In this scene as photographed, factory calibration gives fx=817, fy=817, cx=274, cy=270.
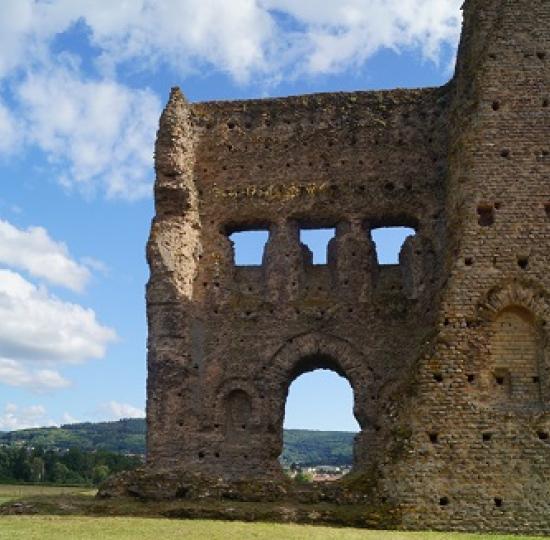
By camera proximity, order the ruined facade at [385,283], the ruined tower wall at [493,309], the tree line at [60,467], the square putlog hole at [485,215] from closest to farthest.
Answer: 1. the ruined tower wall at [493,309]
2. the ruined facade at [385,283]
3. the square putlog hole at [485,215]
4. the tree line at [60,467]

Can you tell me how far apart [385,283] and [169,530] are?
8.46 meters

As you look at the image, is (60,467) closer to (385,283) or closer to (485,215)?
(385,283)

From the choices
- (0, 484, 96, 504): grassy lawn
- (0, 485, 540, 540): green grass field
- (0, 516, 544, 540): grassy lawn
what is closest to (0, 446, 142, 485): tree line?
(0, 484, 96, 504): grassy lawn

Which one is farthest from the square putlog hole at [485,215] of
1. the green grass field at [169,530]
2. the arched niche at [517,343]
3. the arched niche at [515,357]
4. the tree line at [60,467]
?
the tree line at [60,467]

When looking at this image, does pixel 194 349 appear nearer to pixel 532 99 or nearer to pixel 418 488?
pixel 418 488

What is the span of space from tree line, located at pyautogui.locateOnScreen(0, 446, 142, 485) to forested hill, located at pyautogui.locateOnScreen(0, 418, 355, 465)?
52.1 meters

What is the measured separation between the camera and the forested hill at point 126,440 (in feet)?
342

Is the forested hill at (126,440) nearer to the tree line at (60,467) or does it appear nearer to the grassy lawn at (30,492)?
the tree line at (60,467)

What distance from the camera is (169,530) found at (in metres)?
10.0

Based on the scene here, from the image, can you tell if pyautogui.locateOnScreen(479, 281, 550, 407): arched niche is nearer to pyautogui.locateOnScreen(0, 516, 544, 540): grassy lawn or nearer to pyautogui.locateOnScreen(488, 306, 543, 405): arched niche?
pyautogui.locateOnScreen(488, 306, 543, 405): arched niche

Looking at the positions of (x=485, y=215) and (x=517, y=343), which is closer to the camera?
(x=517, y=343)

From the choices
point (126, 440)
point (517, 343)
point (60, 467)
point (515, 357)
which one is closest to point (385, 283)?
point (517, 343)

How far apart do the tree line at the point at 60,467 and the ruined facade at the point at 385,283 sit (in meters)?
24.1

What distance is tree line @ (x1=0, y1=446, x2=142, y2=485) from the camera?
41625 mm
